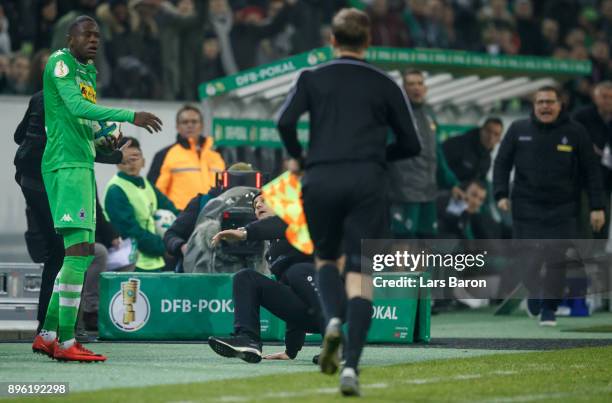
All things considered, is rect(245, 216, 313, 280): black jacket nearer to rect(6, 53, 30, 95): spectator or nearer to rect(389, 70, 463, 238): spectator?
rect(389, 70, 463, 238): spectator

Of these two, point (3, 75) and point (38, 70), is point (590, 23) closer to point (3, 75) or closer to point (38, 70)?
point (3, 75)

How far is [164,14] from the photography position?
18.8 m

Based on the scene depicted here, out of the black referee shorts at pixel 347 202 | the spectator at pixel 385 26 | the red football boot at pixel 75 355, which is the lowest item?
the red football boot at pixel 75 355

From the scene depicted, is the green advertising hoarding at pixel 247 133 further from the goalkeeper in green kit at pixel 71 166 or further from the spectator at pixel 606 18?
the spectator at pixel 606 18

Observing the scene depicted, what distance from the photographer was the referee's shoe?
9.67 metres

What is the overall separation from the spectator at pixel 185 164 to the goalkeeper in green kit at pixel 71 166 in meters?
4.82

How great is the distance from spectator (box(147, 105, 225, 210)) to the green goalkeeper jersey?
15.7ft

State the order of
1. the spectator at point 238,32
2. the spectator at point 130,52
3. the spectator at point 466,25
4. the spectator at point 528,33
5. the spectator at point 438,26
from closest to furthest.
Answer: the spectator at point 130,52
the spectator at point 238,32
the spectator at point 438,26
the spectator at point 466,25
the spectator at point 528,33

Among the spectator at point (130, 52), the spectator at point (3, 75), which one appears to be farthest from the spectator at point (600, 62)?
the spectator at point (3, 75)

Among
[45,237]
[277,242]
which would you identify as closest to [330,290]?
[277,242]

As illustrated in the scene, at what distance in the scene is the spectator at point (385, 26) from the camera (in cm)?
2062

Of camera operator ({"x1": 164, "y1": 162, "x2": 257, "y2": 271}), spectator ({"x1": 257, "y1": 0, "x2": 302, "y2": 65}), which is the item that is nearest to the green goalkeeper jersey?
camera operator ({"x1": 164, "y1": 162, "x2": 257, "y2": 271})

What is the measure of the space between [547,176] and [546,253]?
2.41 ft

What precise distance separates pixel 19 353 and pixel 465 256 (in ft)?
23.8
